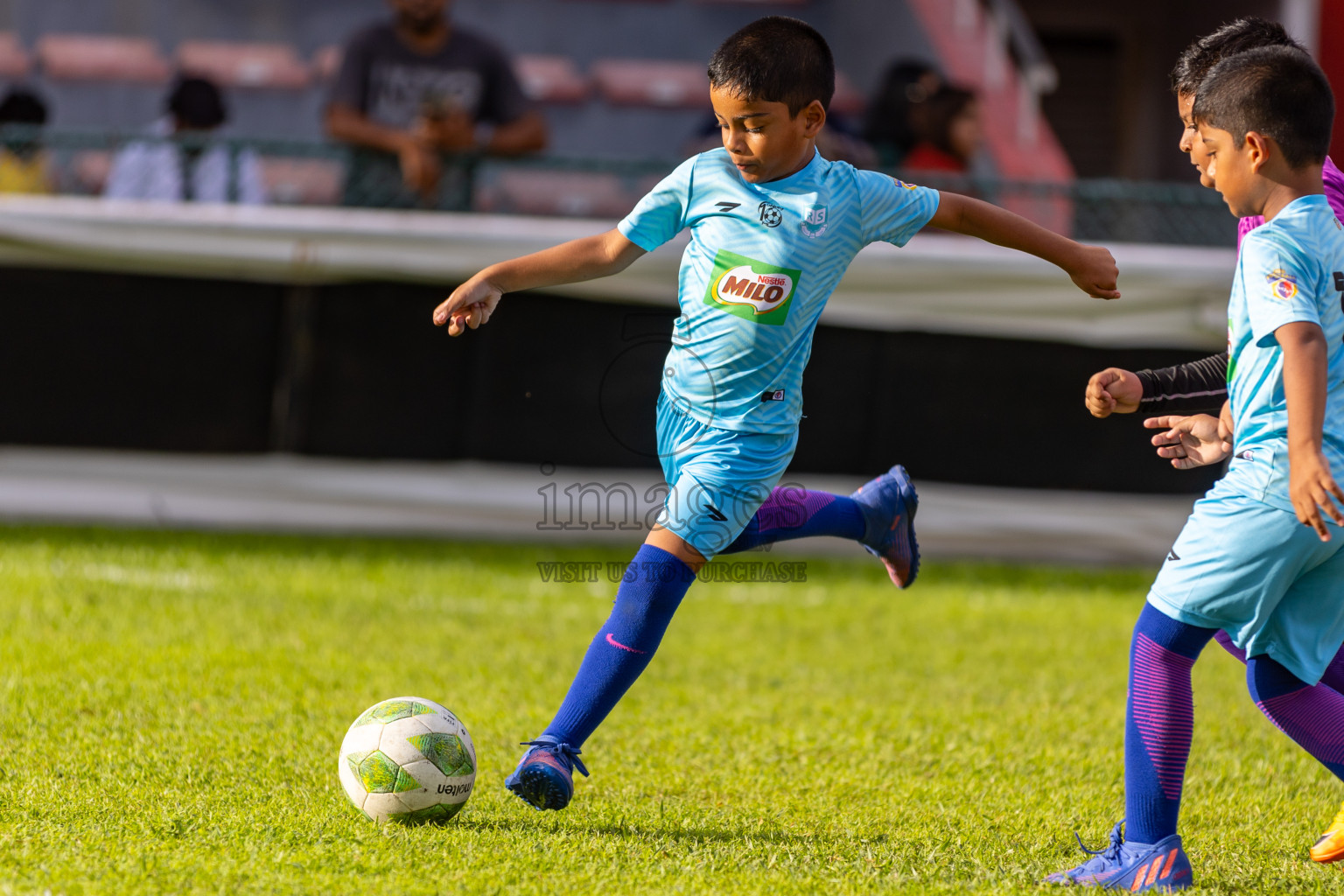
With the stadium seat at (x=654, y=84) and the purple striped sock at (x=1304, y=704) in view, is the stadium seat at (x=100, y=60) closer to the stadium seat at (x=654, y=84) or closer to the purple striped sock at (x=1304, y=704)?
the stadium seat at (x=654, y=84)

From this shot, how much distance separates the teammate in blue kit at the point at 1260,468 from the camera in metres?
2.62

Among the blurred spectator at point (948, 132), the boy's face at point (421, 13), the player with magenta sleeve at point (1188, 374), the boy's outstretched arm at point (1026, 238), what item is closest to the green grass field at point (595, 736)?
the player with magenta sleeve at point (1188, 374)

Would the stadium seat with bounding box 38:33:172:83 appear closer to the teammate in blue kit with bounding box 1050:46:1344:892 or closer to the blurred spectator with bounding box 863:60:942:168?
the blurred spectator with bounding box 863:60:942:168

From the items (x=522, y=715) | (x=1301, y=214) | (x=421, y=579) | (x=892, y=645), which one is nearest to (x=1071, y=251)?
(x=1301, y=214)

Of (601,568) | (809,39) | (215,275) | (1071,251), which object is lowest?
(601,568)

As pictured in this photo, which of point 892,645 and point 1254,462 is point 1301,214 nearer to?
point 1254,462

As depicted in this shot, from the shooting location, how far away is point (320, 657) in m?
5.17

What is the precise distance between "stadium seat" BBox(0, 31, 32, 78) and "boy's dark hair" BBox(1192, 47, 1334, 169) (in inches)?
459

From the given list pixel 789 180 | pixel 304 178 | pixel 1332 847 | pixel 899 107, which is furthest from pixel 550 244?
pixel 1332 847

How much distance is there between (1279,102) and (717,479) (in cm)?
148

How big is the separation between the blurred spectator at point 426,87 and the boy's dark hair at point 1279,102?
18.2 feet

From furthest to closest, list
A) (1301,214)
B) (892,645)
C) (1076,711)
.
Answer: (892,645) < (1076,711) < (1301,214)

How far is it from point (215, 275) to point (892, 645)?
4288 millimetres

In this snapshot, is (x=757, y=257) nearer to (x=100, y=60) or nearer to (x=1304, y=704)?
(x=1304, y=704)
